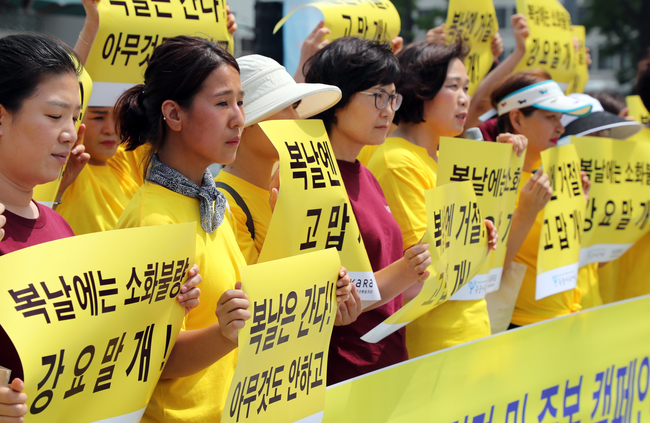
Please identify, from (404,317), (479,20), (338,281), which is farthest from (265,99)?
(479,20)

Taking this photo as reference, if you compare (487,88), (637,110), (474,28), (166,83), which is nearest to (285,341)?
(166,83)

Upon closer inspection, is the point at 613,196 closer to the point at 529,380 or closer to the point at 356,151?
the point at 529,380

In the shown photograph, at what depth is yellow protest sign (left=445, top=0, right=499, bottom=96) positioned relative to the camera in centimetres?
457

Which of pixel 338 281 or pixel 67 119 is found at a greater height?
pixel 67 119

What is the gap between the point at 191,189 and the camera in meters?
1.86

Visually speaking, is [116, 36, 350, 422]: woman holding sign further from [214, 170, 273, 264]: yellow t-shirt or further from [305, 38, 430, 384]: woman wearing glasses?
[305, 38, 430, 384]: woman wearing glasses

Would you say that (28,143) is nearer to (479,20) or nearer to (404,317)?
(404,317)

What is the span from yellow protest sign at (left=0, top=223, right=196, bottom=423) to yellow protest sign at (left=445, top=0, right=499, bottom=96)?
11.0ft

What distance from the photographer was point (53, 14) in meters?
10.6

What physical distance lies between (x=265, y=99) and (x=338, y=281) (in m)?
0.73

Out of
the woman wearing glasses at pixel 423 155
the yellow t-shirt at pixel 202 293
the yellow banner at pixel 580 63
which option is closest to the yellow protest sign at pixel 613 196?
the woman wearing glasses at pixel 423 155

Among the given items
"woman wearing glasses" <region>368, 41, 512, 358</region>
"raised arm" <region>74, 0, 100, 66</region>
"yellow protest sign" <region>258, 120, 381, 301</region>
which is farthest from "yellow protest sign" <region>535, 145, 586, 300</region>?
"raised arm" <region>74, 0, 100, 66</region>

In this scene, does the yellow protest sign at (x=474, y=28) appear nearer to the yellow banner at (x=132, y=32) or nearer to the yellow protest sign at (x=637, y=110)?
the yellow protest sign at (x=637, y=110)

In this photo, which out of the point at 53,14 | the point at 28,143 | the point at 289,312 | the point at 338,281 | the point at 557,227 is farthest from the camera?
the point at 53,14
